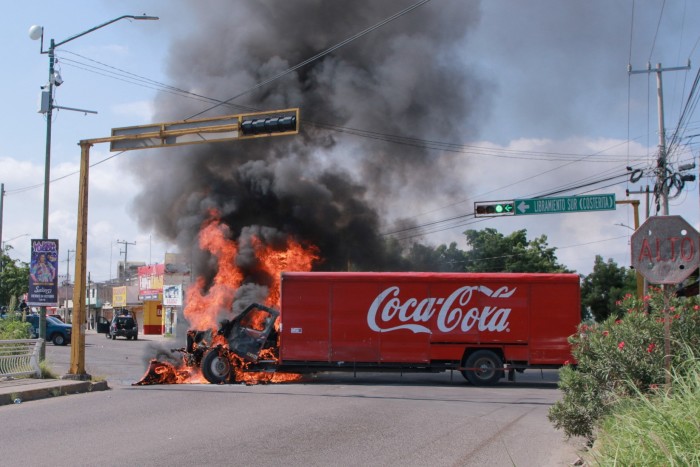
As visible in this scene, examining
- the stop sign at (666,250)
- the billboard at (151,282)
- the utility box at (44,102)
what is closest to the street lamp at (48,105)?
the utility box at (44,102)

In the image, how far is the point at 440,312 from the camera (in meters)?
16.7

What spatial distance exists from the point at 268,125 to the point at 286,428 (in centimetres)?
575

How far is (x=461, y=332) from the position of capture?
1667 centimetres

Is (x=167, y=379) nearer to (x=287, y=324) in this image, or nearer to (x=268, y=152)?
(x=287, y=324)

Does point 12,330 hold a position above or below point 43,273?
below

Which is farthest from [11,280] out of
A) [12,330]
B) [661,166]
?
[661,166]

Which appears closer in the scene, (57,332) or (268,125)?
(268,125)

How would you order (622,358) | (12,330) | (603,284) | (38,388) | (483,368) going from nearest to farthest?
(622,358)
(38,388)
(483,368)
(12,330)
(603,284)

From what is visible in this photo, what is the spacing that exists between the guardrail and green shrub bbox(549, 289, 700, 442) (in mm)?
12074

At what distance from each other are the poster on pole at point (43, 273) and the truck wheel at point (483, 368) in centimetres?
1031

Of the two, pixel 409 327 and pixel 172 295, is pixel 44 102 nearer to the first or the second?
pixel 409 327

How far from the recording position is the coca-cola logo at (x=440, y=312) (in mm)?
16641

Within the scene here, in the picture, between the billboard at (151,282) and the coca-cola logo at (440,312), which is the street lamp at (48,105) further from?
the billboard at (151,282)

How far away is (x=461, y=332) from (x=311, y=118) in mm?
11401
